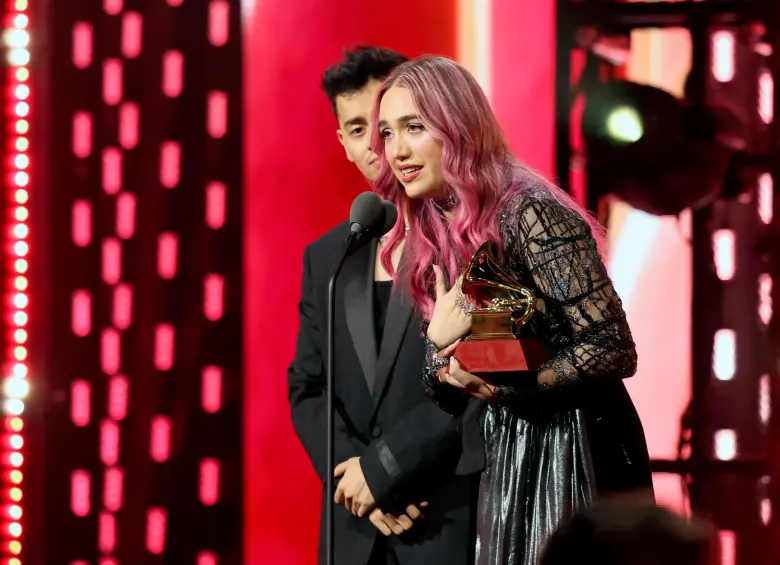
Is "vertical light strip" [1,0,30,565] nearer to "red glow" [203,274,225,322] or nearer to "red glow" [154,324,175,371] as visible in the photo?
"red glow" [154,324,175,371]

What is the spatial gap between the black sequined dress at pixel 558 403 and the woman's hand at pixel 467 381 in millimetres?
28

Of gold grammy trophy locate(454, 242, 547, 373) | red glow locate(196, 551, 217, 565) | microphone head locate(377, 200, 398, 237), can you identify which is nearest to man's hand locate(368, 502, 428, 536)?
gold grammy trophy locate(454, 242, 547, 373)

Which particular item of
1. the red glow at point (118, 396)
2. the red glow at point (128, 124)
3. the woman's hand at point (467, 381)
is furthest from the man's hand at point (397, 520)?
the red glow at point (128, 124)

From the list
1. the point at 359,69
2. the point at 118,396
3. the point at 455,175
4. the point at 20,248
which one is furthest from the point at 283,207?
the point at 455,175

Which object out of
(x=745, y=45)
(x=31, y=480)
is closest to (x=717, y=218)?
(x=745, y=45)

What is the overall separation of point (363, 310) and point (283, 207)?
92 cm

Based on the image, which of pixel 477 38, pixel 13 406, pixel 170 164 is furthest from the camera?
pixel 13 406

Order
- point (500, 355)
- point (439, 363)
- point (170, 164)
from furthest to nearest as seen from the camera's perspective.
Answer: point (170, 164), point (439, 363), point (500, 355)

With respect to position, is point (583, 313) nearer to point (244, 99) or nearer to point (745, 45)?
point (745, 45)

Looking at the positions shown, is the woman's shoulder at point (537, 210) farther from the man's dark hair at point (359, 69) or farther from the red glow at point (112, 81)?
the red glow at point (112, 81)

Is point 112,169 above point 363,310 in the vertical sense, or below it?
above

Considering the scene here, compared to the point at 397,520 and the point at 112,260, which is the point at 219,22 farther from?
the point at 397,520

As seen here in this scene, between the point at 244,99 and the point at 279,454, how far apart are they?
4.19 feet

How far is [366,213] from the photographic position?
2516 millimetres
